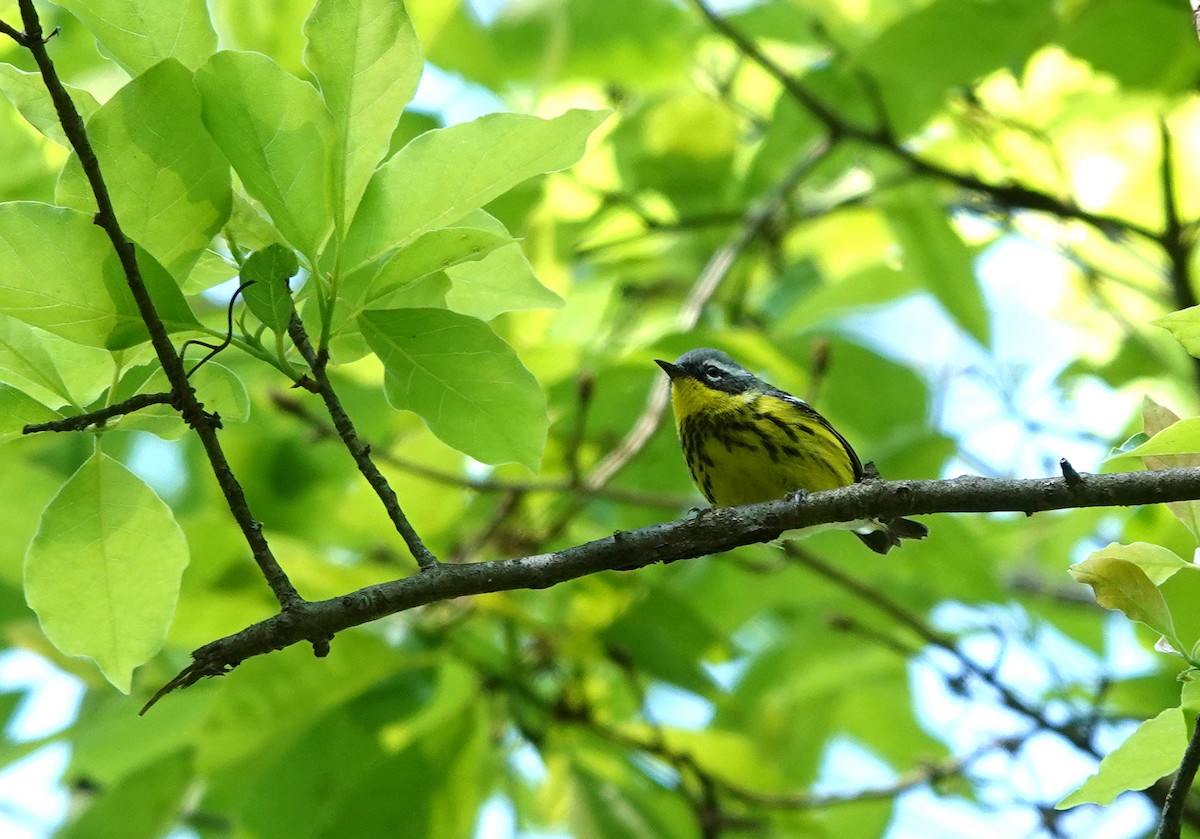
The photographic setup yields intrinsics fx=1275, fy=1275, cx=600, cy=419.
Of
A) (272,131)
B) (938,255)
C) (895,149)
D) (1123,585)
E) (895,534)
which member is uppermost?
(895,149)

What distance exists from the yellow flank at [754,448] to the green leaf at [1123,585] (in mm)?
1751

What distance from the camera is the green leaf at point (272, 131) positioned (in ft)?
5.16

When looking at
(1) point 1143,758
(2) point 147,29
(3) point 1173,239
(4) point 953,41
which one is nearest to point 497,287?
(2) point 147,29

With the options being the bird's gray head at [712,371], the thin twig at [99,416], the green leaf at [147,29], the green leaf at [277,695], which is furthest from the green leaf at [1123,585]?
the green leaf at [277,695]

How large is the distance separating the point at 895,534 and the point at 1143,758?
1725 millimetres

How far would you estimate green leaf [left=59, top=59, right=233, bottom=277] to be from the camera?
1.58m

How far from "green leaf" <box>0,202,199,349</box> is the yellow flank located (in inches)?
79.5

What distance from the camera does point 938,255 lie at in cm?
395

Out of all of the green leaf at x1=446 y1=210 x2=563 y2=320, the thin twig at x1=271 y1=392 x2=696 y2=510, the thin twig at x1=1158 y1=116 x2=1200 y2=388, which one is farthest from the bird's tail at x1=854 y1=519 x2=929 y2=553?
the green leaf at x1=446 y1=210 x2=563 y2=320

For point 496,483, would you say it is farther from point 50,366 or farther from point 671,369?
point 50,366

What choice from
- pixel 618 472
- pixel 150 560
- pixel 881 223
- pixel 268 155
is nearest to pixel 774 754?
pixel 618 472

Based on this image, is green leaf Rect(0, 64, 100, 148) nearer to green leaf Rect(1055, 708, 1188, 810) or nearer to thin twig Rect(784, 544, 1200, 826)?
green leaf Rect(1055, 708, 1188, 810)

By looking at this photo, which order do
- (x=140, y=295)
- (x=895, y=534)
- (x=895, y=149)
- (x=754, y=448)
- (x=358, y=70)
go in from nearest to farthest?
(x=140, y=295)
(x=358, y=70)
(x=895, y=534)
(x=754, y=448)
(x=895, y=149)

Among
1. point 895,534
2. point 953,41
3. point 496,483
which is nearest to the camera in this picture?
point 953,41
